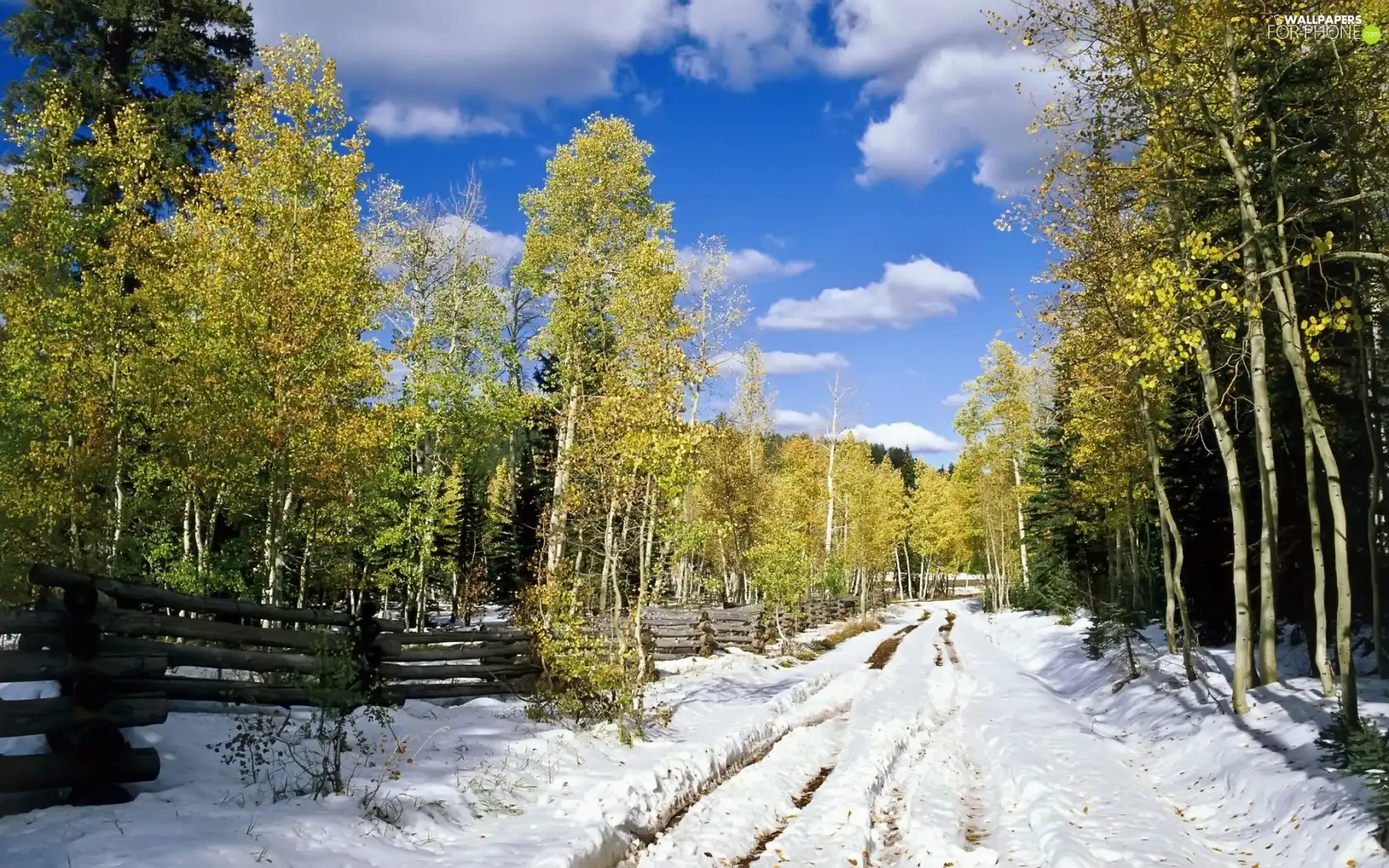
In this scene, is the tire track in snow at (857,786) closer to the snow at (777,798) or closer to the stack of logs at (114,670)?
the snow at (777,798)

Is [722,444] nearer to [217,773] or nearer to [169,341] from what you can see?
[169,341]

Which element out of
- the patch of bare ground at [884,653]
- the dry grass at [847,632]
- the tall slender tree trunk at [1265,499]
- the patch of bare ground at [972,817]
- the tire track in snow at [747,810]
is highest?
the tall slender tree trunk at [1265,499]

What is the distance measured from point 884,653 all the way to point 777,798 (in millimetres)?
18895

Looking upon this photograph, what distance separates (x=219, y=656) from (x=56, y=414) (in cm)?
895

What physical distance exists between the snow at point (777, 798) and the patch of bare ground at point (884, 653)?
910 centimetres

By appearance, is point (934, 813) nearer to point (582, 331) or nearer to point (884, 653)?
point (582, 331)

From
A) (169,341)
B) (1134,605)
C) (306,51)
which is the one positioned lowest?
(1134,605)

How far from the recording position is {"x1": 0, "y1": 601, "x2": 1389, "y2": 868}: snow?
6262mm

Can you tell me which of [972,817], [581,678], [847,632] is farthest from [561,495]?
[847,632]

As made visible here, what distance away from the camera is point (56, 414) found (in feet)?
46.2

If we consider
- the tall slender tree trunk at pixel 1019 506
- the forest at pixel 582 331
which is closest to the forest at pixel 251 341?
the forest at pixel 582 331

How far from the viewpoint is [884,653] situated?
27000 millimetres

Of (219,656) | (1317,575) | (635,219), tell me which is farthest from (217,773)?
(635,219)

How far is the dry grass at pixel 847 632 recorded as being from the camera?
101 ft
